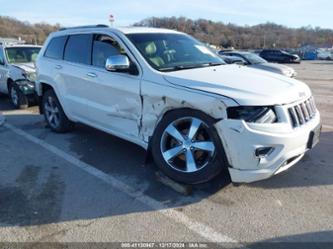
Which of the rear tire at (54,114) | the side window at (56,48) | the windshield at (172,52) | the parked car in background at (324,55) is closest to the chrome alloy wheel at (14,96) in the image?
the rear tire at (54,114)

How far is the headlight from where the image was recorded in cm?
330

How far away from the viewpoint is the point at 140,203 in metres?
3.60

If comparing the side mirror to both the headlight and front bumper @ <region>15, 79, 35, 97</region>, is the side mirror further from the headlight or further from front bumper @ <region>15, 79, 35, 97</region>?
front bumper @ <region>15, 79, 35, 97</region>

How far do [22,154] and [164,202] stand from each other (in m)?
2.78

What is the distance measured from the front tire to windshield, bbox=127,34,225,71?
2.57 feet

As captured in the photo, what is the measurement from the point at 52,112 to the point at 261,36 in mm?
93466

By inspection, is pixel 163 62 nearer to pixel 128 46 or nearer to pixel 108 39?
pixel 128 46

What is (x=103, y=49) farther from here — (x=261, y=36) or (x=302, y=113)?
(x=261, y=36)

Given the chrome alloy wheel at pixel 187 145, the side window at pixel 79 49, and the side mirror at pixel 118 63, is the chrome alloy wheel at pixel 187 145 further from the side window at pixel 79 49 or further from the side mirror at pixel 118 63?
the side window at pixel 79 49

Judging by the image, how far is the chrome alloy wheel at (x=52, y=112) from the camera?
243 inches

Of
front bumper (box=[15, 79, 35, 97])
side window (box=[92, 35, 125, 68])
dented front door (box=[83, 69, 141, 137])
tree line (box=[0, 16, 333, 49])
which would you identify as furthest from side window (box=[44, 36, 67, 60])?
tree line (box=[0, 16, 333, 49])

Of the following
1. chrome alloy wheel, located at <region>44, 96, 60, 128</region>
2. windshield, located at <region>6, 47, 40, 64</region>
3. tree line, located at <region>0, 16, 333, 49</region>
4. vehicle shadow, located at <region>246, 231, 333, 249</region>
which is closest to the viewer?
vehicle shadow, located at <region>246, 231, 333, 249</region>

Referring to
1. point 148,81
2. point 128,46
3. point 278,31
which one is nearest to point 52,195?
point 148,81

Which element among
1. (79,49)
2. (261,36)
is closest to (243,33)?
(261,36)
